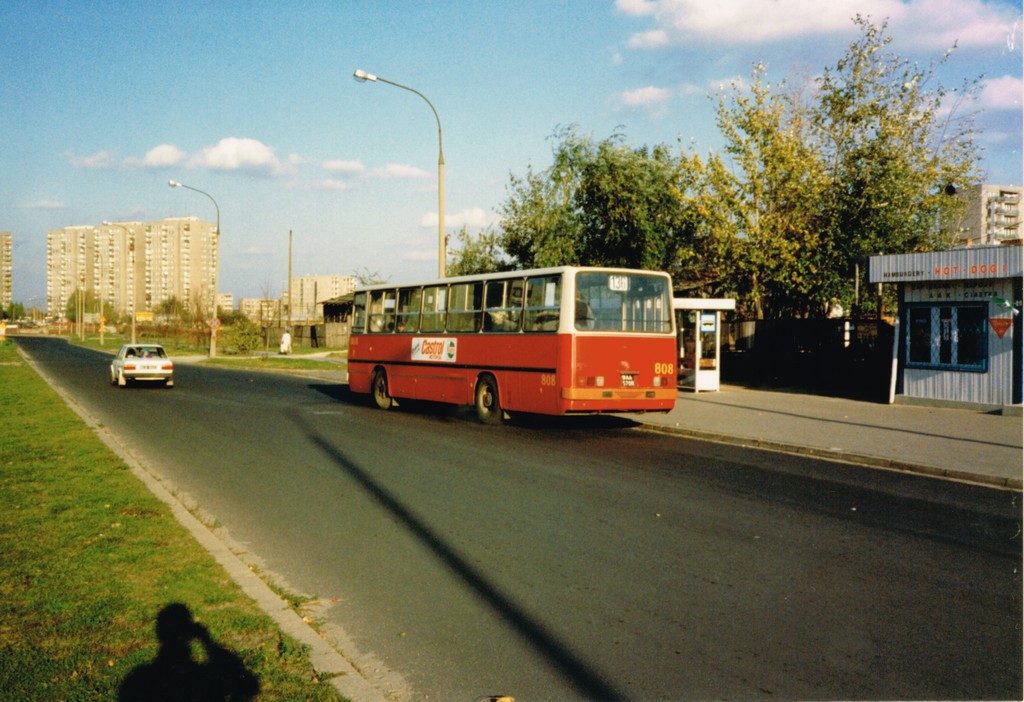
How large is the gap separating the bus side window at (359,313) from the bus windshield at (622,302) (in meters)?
8.07

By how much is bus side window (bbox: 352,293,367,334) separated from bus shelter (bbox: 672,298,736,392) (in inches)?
330

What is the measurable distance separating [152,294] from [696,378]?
176m

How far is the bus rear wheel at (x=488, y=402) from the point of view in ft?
53.8

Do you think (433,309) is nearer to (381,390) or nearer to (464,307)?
(464,307)

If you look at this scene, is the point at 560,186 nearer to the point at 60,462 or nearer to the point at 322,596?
the point at 60,462

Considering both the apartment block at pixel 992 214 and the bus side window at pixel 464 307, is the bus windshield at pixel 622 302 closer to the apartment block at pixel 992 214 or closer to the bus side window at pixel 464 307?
the bus side window at pixel 464 307

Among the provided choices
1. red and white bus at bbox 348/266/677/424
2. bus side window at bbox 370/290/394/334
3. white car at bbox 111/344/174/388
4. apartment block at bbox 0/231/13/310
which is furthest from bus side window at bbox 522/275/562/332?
apartment block at bbox 0/231/13/310

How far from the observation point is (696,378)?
2361cm

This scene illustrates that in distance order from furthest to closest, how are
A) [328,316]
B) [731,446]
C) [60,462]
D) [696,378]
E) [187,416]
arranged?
[328,316]
[696,378]
[187,416]
[731,446]
[60,462]

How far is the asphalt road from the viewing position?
438cm

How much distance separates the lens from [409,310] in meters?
19.5

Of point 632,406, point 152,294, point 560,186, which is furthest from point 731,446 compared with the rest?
point 152,294

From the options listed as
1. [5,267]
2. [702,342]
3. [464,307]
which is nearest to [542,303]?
[464,307]

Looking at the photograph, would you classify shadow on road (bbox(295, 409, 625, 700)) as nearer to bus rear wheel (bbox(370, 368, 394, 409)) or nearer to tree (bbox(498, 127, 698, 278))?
bus rear wheel (bbox(370, 368, 394, 409))
